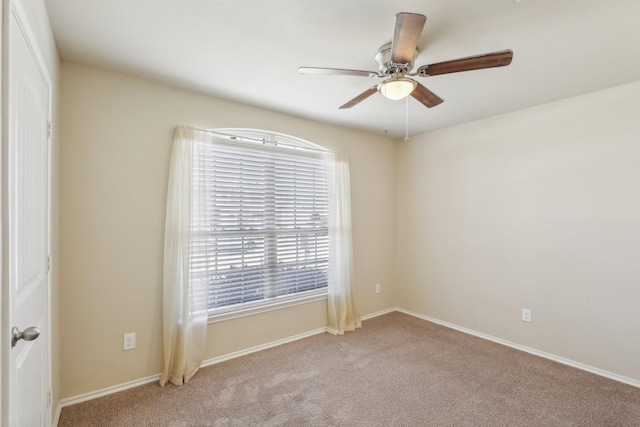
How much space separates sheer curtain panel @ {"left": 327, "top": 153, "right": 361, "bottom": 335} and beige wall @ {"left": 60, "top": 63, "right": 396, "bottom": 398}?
117cm

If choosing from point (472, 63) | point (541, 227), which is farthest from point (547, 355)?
point (472, 63)

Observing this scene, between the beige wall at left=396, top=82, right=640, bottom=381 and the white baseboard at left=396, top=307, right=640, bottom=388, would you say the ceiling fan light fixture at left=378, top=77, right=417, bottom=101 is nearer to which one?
the beige wall at left=396, top=82, right=640, bottom=381

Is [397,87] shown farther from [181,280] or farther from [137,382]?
[137,382]

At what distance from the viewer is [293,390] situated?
7.86 feet

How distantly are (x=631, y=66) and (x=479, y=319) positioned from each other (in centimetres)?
261

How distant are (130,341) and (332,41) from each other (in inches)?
104

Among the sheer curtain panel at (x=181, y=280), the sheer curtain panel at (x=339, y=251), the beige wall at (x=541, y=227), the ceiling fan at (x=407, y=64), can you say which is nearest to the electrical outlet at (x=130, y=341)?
the sheer curtain panel at (x=181, y=280)

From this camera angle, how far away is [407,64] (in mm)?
1778

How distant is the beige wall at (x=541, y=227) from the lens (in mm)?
→ 2562

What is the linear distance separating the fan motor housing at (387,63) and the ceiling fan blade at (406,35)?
102mm

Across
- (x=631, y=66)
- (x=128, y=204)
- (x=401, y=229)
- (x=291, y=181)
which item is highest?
(x=631, y=66)

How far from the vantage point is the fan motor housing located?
6.05 ft

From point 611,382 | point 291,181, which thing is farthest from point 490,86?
point 611,382

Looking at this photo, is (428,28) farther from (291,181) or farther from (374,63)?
(291,181)
